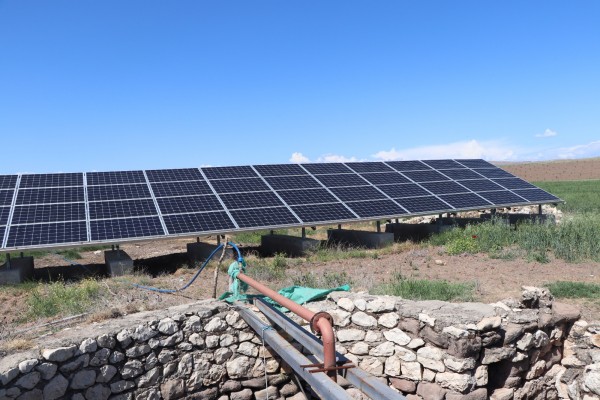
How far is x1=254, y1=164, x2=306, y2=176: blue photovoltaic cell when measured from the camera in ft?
62.0

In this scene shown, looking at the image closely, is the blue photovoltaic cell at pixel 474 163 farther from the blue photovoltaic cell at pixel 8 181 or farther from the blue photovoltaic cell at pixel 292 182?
the blue photovoltaic cell at pixel 8 181

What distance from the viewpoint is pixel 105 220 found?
1357cm

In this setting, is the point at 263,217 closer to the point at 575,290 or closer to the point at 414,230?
the point at 414,230

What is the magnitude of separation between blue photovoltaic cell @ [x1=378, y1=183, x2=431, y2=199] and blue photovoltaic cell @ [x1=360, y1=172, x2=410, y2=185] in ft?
1.54

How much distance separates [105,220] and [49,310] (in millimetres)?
5547

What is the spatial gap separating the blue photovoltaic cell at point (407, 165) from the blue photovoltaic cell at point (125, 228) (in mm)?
11934

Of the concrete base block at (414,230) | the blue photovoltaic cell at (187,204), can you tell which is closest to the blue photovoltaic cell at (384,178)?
the concrete base block at (414,230)

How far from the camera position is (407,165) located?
22891 millimetres

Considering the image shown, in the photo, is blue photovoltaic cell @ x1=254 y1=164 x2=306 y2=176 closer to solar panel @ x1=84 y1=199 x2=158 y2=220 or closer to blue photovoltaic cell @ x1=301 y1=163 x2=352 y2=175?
blue photovoltaic cell @ x1=301 y1=163 x2=352 y2=175

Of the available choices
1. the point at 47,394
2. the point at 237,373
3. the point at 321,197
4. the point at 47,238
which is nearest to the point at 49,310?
the point at 47,394

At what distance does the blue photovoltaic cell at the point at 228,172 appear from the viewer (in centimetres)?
1802

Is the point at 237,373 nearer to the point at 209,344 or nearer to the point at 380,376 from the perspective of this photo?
the point at 209,344

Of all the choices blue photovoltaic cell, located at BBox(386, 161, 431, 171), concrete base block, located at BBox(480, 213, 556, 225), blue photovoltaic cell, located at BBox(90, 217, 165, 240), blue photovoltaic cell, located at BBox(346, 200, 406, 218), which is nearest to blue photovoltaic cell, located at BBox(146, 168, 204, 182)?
blue photovoltaic cell, located at BBox(90, 217, 165, 240)

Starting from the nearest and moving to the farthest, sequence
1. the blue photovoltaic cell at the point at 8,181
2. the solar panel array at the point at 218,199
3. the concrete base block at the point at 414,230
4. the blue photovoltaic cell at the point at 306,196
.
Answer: the solar panel array at the point at 218,199
the blue photovoltaic cell at the point at 8,181
the blue photovoltaic cell at the point at 306,196
the concrete base block at the point at 414,230
